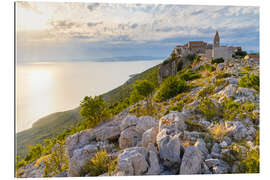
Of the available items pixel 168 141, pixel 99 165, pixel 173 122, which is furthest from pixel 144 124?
pixel 99 165

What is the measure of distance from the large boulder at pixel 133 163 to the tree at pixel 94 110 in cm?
231

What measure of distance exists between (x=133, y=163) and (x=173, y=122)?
145cm

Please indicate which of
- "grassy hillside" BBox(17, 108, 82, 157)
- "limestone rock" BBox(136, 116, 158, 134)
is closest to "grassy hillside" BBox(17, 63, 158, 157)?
"grassy hillside" BBox(17, 108, 82, 157)

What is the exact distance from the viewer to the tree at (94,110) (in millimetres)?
5031

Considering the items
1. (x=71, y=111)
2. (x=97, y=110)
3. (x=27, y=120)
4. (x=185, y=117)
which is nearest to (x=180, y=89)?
(x=185, y=117)

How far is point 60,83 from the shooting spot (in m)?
4.68

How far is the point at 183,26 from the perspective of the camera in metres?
4.83

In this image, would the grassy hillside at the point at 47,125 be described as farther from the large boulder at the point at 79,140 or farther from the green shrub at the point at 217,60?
the green shrub at the point at 217,60

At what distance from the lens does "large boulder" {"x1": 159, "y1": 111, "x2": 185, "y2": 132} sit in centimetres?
389

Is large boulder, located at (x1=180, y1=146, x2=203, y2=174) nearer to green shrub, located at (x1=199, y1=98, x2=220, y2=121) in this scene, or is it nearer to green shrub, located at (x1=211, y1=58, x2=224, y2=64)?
green shrub, located at (x1=199, y1=98, x2=220, y2=121)

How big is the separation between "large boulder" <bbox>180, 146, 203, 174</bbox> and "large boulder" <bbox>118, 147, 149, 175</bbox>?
73 centimetres

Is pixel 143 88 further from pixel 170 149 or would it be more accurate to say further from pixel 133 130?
pixel 170 149
